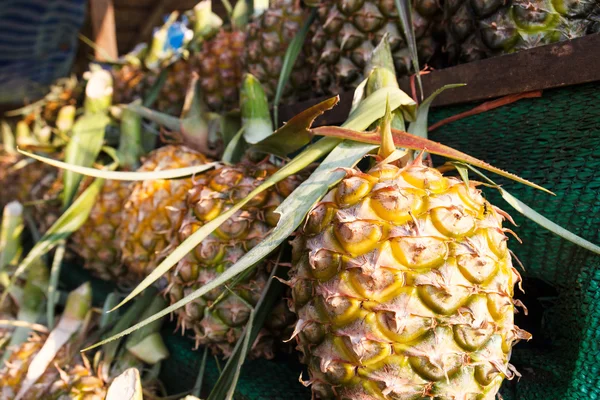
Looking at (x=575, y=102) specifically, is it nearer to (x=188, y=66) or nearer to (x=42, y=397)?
(x=42, y=397)

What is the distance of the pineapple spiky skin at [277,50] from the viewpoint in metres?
1.25

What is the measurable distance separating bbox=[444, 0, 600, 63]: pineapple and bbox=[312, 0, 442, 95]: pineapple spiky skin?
0.10 metres

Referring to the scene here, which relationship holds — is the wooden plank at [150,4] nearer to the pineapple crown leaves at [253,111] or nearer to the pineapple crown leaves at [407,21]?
the pineapple crown leaves at [253,111]

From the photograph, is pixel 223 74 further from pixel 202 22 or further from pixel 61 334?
pixel 61 334

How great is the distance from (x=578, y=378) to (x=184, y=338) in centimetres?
77

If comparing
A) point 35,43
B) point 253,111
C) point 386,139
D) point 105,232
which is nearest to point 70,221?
point 105,232

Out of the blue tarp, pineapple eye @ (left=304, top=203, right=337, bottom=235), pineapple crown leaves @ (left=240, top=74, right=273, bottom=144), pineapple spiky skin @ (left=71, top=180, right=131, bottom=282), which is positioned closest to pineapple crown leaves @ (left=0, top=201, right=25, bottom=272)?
pineapple spiky skin @ (left=71, top=180, right=131, bottom=282)

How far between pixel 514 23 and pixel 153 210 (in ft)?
2.63

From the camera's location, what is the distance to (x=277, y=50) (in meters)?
1.25

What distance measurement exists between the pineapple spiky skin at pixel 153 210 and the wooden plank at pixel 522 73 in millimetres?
542


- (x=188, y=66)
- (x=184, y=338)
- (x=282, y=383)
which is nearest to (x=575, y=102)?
(x=282, y=383)

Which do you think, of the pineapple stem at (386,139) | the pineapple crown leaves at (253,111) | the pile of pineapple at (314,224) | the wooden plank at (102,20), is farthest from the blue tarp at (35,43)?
the pineapple stem at (386,139)

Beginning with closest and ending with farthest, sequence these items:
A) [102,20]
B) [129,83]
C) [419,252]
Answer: [419,252], [129,83], [102,20]

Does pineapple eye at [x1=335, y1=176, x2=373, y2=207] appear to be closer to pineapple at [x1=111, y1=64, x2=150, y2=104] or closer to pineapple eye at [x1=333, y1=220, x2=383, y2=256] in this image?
pineapple eye at [x1=333, y1=220, x2=383, y2=256]
